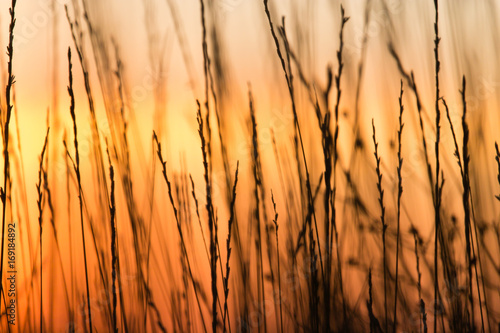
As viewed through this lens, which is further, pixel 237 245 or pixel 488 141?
pixel 488 141

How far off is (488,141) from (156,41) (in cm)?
113

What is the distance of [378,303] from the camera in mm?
1352

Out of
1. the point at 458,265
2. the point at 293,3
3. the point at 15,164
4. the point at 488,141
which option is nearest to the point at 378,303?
the point at 458,265

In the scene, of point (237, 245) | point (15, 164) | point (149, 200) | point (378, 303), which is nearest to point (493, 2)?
point (378, 303)

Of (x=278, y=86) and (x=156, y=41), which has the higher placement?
(x=156, y=41)

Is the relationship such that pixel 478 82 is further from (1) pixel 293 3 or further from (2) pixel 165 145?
(2) pixel 165 145

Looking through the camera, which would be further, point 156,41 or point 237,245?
point 156,41

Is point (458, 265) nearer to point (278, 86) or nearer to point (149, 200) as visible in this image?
point (278, 86)

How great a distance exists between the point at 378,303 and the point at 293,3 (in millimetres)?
1002

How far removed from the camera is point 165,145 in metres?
1.40

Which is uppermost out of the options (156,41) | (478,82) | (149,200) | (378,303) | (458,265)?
(156,41)

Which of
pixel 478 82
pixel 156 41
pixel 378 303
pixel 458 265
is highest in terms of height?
pixel 156 41

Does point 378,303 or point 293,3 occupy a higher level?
point 293,3

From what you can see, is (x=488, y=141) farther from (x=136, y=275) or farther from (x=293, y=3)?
(x=136, y=275)
